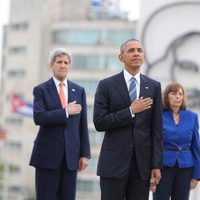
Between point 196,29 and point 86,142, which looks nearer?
point 86,142

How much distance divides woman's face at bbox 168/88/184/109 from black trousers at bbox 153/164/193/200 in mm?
474

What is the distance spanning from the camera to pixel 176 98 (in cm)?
547

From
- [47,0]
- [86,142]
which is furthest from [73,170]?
[47,0]

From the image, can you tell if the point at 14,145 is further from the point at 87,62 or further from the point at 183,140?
the point at 183,140

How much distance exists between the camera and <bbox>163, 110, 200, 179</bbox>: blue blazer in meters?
5.44

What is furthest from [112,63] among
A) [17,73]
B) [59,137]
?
[59,137]

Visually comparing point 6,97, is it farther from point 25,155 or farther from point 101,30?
point 101,30

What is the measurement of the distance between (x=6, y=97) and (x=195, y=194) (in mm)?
36843

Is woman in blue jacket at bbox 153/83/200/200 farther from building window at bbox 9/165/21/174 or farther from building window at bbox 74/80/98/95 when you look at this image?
building window at bbox 9/165/21/174

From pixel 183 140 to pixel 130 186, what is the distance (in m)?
0.96

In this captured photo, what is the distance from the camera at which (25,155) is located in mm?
49094

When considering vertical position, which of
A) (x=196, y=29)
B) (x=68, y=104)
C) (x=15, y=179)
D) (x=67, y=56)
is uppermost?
(x=196, y=29)

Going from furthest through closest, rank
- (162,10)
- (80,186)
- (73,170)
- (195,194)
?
(80,186) < (162,10) < (195,194) < (73,170)

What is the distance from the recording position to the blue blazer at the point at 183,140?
544cm
